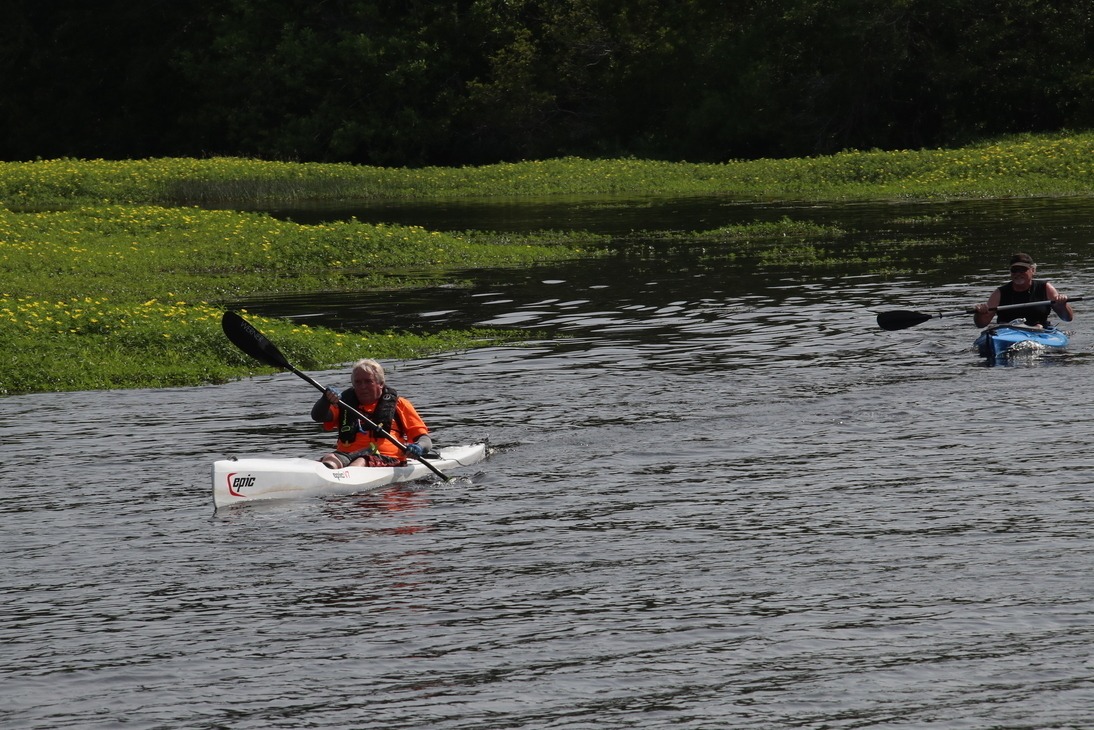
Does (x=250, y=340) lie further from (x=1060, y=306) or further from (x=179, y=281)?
(x=179, y=281)

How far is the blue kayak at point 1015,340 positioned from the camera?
58.0ft

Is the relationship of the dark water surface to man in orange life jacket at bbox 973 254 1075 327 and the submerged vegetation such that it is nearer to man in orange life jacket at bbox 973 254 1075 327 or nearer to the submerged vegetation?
man in orange life jacket at bbox 973 254 1075 327

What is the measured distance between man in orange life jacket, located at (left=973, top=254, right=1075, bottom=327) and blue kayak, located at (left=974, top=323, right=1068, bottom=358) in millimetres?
330

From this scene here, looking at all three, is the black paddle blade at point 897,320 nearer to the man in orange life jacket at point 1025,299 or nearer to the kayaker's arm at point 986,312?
the kayaker's arm at point 986,312

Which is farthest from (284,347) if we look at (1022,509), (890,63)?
(890,63)

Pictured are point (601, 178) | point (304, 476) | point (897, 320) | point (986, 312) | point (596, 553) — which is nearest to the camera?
point (596, 553)

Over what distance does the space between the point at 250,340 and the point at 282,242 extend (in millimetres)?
17035

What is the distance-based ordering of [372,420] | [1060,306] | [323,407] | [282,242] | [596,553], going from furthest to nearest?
[282,242], [1060,306], [372,420], [323,407], [596,553]

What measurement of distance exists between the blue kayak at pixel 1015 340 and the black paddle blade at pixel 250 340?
8666mm

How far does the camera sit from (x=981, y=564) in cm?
975

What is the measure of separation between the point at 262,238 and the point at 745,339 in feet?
51.7

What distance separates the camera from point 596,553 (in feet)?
34.2

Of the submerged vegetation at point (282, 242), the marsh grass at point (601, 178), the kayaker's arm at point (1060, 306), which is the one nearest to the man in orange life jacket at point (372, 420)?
the submerged vegetation at point (282, 242)

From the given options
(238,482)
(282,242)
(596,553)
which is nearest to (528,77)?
(282,242)
